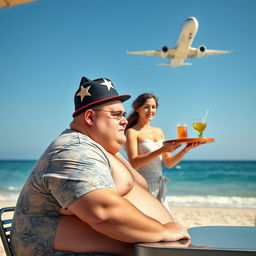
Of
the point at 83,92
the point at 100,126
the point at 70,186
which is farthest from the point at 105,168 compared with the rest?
the point at 83,92

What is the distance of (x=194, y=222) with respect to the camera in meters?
8.14

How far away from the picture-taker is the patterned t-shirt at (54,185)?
1.32m

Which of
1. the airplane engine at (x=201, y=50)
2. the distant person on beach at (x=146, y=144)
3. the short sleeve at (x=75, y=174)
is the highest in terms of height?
the airplane engine at (x=201, y=50)

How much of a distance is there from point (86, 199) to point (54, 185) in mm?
127

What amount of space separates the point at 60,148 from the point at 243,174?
32.2m

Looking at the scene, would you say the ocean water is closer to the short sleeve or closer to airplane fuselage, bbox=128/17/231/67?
airplane fuselage, bbox=128/17/231/67

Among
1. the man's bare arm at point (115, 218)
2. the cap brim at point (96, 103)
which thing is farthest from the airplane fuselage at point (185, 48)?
the man's bare arm at point (115, 218)

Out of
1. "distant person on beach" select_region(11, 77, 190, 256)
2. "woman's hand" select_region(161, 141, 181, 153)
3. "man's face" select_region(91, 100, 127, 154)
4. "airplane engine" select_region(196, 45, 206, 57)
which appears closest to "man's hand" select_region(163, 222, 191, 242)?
"distant person on beach" select_region(11, 77, 190, 256)

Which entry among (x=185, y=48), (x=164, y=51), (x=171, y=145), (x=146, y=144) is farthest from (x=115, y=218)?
(x=185, y=48)

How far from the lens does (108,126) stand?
1.59 m

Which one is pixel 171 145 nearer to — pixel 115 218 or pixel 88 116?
pixel 88 116

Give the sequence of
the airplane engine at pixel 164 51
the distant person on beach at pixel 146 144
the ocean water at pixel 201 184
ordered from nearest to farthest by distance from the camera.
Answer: the distant person on beach at pixel 146 144
the ocean water at pixel 201 184
the airplane engine at pixel 164 51

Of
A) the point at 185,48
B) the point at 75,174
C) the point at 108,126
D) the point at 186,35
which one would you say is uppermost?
the point at 186,35

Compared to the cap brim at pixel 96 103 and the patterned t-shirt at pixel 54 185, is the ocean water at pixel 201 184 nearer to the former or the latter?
the cap brim at pixel 96 103
